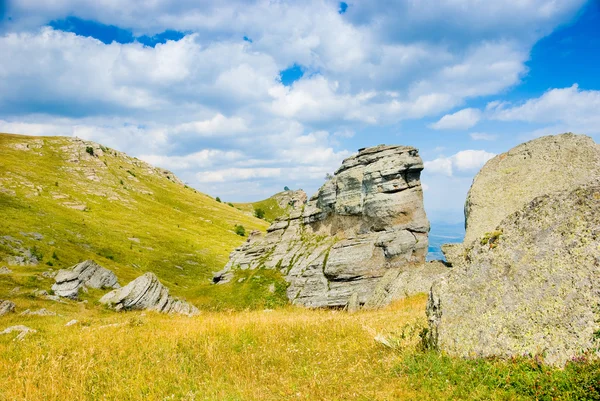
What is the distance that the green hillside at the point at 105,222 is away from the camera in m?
50.1

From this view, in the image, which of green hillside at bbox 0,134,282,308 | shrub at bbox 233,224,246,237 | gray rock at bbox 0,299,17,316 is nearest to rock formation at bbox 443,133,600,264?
green hillside at bbox 0,134,282,308

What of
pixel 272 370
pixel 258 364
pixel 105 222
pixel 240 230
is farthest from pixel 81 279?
pixel 240 230

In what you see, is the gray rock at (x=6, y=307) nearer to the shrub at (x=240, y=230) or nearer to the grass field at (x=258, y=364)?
the grass field at (x=258, y=364)

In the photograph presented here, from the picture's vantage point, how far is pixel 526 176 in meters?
23.9

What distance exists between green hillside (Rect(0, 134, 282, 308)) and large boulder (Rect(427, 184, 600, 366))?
32.9m

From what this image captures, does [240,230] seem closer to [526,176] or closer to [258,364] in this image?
[526,176]

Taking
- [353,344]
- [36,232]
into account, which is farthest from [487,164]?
[36,232]

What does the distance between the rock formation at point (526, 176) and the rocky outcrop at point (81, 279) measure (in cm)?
3461

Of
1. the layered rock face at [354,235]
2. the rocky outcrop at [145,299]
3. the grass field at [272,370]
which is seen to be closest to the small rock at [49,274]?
the rocky outcrop at [145,299]

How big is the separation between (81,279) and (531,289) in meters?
41.0

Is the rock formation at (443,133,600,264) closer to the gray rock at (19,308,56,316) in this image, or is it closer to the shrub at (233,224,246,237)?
the gray rock at (19,308,56,316)

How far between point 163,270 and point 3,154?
89041 millimetres

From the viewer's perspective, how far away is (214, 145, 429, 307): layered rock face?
3756 cm

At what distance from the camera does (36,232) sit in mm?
65750
